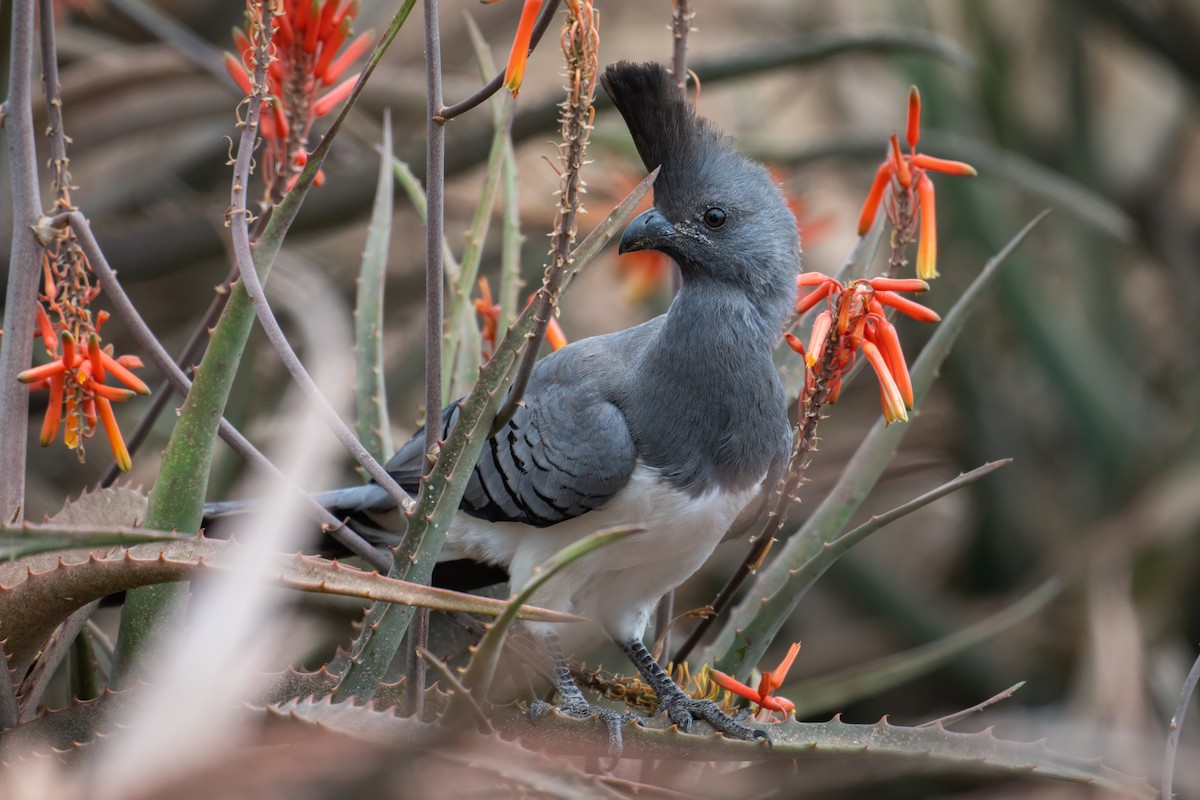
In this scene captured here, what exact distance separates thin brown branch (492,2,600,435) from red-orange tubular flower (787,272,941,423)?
312 mm

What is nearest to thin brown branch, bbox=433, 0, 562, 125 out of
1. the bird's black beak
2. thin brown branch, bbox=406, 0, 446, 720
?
thin brown branch, bbox=406, 0, 446, 720

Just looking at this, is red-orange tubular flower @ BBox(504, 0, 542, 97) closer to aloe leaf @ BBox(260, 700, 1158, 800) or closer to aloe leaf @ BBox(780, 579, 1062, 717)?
aloe leaf @ BBox(260, 700, 1158, 800)

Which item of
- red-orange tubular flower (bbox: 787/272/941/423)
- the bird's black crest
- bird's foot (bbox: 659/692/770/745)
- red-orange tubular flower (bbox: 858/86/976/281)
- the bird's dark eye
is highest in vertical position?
the bird's black crest

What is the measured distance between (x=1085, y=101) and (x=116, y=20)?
2.77m

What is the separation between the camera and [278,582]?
981 mm

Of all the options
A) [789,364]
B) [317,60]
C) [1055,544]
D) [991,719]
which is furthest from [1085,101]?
[317,60]

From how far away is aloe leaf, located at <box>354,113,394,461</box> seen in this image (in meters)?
1.74

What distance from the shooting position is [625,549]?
163 cm

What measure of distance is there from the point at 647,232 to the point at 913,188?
1.28 feet

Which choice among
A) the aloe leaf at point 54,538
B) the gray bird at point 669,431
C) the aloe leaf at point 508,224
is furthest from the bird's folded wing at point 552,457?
the aloe leaf at point 54,538

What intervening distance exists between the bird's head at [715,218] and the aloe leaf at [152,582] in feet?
2.60

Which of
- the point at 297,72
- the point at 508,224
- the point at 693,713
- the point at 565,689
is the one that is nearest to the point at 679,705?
the point at 693,713

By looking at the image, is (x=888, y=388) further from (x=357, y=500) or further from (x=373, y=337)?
(x=357, y=500)

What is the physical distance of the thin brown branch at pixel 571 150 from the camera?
1037mm
